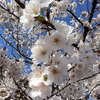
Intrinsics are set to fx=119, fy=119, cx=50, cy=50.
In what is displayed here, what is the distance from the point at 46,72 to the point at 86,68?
483 mm

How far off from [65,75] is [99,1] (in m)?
3.43

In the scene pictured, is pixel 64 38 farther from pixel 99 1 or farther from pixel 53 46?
pixel 99 1

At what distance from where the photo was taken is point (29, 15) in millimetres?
1108

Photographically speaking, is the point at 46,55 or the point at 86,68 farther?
the point at 86,68

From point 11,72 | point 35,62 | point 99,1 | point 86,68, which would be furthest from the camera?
point 99,1

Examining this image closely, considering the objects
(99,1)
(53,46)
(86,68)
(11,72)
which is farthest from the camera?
(99,1)

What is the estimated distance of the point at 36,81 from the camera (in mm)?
1109

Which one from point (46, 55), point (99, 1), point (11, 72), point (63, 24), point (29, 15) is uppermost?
point (99, 1)

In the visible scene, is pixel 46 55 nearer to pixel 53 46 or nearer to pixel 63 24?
pixel 53 46

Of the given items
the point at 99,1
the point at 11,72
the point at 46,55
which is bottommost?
the point at 46,55

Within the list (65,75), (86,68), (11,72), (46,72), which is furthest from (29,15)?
(11,72)

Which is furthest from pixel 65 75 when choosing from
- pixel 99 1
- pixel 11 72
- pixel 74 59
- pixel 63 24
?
pixel 99 1

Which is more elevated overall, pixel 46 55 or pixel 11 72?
pixel 11 72

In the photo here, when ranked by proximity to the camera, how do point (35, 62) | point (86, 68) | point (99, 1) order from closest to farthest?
point (35, 62) → point (86, 68) → point (99, 1)
